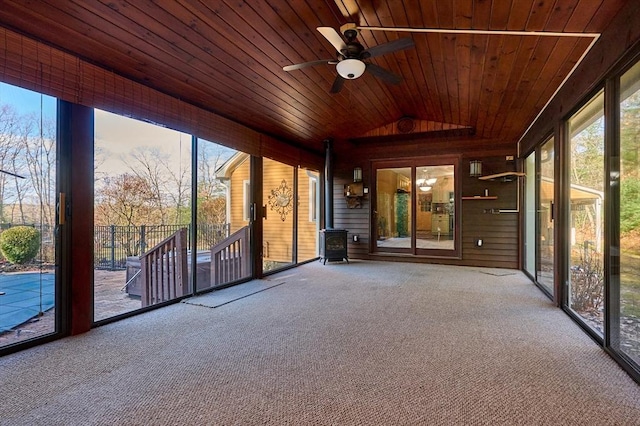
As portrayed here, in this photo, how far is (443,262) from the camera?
659 centimetres

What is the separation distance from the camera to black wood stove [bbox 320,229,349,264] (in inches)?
259

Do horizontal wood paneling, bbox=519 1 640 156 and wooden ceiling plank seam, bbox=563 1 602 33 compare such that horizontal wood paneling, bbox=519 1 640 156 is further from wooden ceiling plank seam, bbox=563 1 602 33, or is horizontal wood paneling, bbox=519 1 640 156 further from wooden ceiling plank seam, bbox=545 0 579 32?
wooden ceiling plank seam, bbox=545 0 579 32

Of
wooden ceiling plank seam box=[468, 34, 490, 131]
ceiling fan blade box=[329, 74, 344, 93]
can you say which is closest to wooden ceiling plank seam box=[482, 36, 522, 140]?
wooden ceiling plank seam box=[468, 34, 490, 131]

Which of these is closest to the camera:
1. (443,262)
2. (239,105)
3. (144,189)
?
(144,189)

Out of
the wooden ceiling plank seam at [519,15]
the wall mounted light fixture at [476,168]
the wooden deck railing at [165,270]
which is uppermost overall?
the wooden ceiling plank seam at [519,15]

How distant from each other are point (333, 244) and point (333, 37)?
4.46m

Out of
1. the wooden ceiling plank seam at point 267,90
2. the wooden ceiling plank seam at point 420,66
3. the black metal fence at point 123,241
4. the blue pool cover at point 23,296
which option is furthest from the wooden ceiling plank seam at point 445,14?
the blue pool cover at point 23,296

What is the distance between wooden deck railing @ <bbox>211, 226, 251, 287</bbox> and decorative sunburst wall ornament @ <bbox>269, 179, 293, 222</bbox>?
4.77 ft

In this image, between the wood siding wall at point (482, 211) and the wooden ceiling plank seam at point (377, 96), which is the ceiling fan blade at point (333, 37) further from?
the wood siding wall at point (482, 211)

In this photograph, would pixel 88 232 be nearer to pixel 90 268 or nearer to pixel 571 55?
pixel 90 268

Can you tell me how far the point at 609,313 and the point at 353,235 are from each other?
506cm

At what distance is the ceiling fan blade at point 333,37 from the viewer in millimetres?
2524

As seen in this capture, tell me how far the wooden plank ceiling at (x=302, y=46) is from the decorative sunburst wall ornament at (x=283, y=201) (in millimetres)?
1907

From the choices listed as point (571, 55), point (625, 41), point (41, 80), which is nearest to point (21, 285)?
point (41, 80)
